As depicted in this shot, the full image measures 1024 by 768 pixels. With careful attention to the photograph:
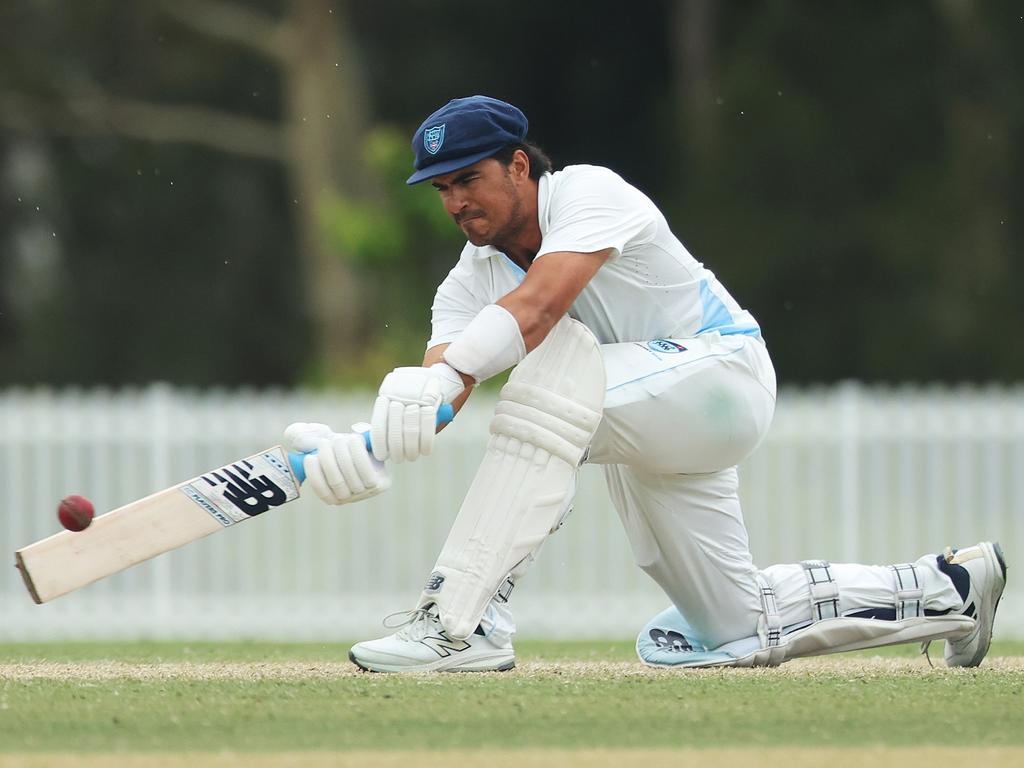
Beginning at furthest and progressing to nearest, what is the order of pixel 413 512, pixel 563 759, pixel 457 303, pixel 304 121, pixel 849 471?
pixel 304 121 < pixel 413 512 < pixel 849 471 < pixel 457 303 < pixel 563 759

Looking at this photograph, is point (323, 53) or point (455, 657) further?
point (323, 53)

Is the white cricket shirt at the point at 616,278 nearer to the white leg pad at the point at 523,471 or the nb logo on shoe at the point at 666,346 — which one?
the nb logo on shoe at the point at 666,346

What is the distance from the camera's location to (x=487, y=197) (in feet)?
14.0

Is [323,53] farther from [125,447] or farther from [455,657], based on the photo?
[455,657]

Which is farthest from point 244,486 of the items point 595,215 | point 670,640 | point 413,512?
point 413,512

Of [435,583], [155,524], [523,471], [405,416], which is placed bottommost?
[435,583]

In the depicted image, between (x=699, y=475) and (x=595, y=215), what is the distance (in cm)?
69

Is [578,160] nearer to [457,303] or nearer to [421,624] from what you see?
[457,303]

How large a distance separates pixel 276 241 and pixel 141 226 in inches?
63.1

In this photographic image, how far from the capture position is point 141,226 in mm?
21422

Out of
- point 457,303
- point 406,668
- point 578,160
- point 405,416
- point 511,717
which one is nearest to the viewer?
point 511,717

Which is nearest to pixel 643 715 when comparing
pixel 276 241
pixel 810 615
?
pixel 810 615

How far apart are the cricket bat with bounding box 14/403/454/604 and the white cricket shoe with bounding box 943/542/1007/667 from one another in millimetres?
1423

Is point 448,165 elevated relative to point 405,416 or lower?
elevated
